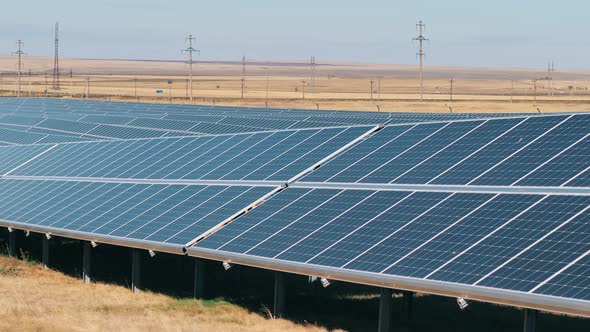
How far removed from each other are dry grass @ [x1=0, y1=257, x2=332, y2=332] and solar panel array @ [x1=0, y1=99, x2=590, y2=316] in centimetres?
173

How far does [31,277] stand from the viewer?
35.3 m

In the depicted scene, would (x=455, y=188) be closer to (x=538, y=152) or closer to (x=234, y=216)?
(x=538, y=152)

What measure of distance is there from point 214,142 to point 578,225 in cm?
2042

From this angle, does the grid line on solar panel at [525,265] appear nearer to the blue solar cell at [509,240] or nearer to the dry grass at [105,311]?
the blue solar cell at [509,240]

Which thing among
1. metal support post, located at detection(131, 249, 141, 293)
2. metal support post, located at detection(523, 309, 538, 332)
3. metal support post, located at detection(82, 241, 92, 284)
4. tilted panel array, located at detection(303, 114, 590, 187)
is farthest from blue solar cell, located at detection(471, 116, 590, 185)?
metal support post, located at detection(82, 241, 92, 284)

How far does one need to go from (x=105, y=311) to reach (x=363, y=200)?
26.0 ft

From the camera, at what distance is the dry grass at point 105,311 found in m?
26.7

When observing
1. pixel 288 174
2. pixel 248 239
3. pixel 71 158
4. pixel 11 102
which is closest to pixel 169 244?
pixel 248 239

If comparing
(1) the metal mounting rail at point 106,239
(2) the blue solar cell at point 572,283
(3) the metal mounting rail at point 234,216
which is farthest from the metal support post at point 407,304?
(2) the blue solar cell at point 572,283

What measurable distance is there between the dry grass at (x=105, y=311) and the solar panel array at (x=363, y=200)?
1.73m

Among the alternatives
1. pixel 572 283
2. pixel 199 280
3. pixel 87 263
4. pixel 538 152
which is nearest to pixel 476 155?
pixel 538 152

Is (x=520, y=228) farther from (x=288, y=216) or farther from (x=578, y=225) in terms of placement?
(x=288, y=216)

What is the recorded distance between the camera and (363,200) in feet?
98.5

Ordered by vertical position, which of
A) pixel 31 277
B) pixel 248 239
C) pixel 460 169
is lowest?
pixel 31 277
